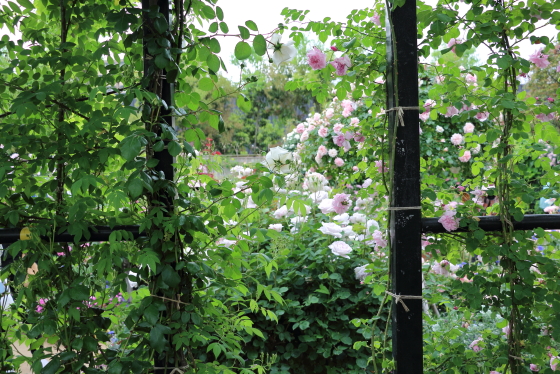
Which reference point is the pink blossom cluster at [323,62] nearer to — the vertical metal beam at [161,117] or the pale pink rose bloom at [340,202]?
the vertical metal beam at [161,117]

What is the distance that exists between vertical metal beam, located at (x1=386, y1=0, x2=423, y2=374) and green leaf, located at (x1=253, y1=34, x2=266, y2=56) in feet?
1.18

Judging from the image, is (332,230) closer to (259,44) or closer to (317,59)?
(317,59)

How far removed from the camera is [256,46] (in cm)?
103

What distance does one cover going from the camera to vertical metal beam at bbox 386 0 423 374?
119 cm

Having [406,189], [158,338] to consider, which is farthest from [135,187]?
[406,189]

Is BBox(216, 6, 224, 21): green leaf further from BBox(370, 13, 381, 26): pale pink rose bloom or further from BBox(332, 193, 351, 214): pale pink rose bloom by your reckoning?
BBox(332, 193, 351, 214): pale pink rose bloom

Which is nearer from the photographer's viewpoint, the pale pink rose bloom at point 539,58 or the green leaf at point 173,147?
the green leaf at point 173,147

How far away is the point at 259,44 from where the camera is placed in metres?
1.03

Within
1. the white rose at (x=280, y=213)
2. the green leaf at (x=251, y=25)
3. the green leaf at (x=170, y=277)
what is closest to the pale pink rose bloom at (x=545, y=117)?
the green leaf at (x=251, y=25)

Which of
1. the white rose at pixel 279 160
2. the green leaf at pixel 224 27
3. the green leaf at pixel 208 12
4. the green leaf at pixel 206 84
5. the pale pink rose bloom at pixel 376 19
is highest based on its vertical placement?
the pale pink rose bloom at pixel 376 19

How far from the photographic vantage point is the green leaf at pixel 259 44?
3.36ft

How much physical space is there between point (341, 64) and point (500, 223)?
625 mm

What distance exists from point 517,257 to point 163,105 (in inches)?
38.5

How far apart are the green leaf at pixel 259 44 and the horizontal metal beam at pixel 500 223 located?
61cm
